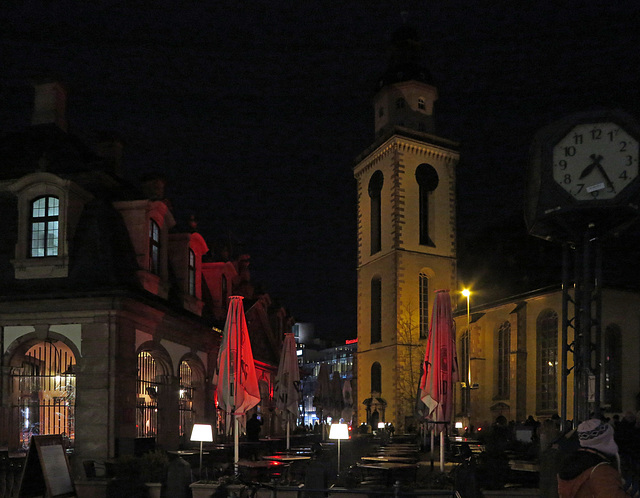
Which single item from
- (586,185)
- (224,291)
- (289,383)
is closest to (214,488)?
(586,185)

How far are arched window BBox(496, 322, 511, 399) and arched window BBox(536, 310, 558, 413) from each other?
308 cm

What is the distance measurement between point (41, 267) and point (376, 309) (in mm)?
39265

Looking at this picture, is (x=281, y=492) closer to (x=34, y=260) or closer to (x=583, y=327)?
(x=583, y=327)

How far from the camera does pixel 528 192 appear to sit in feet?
43.0

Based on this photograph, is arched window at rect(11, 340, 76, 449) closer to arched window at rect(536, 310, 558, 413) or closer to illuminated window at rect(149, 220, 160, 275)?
illuminated window at rect(149, 220, 160, 275)

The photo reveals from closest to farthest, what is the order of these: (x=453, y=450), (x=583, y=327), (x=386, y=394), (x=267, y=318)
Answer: (x=583, y=327)
(x=453, y=450)
(x=267, y=318)
(x=386, y=394)

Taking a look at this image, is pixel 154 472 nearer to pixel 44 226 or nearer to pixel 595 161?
pixel 44 226

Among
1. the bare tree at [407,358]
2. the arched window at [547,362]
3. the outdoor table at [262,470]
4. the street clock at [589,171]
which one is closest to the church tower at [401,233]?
the bare tree at [407,358]

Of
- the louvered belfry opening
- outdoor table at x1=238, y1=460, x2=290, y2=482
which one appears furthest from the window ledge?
outdoor table at x1=238, y1=460, x2=290, y2=482

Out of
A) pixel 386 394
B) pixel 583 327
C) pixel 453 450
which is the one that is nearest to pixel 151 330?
pixel 453 450

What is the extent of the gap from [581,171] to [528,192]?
121 cm

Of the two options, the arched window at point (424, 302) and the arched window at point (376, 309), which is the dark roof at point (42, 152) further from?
the arched window at point (376, 309)

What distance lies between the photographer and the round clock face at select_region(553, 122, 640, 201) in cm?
1191

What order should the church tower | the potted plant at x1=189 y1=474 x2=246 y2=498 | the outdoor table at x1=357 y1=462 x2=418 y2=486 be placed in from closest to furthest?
the potted plant at x1=189 y1=474 x2=246 y2=498 → the outdoor table at x1=357 y1=462 x2=418 y2=486 → the church tower
